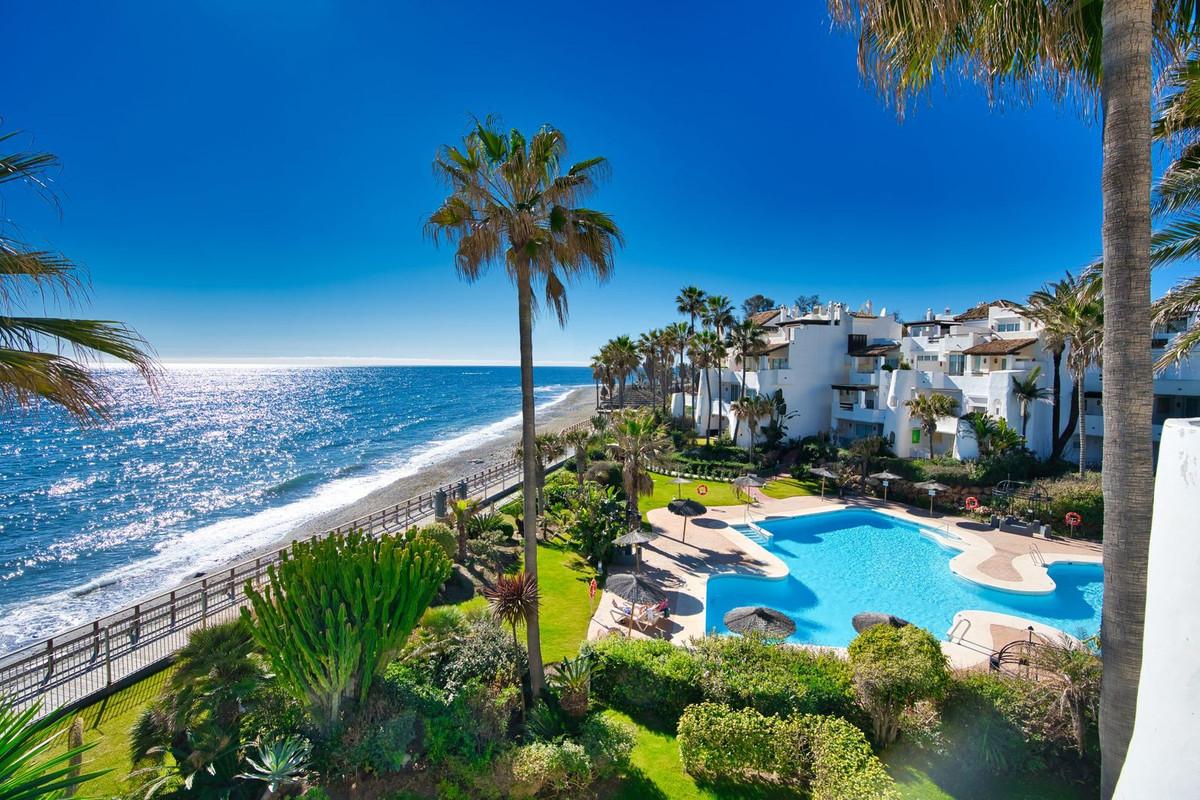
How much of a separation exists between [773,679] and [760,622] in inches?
151

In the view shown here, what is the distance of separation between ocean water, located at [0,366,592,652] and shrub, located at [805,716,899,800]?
10606mm

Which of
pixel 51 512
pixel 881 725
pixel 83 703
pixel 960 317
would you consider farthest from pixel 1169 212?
pixel 51 512

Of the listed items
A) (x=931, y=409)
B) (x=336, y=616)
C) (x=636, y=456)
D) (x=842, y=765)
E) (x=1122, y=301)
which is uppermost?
(x=1122, y=301)

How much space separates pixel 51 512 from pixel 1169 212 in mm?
58914

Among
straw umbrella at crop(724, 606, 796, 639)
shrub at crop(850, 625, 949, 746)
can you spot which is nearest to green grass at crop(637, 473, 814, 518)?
straw umbrella at crop(724, 606, 796, 639)

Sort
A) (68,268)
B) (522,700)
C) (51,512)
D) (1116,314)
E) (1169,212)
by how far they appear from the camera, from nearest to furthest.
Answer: (68,268) < (1116,314) < (1169,212) < (522,700) < (51,512)

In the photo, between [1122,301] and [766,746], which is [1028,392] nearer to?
[1122,301]

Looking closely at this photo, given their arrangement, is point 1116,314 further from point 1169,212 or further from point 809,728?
point 809,728

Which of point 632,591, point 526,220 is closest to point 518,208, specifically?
point 526,220

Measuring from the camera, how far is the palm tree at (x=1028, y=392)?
A: 29.4m

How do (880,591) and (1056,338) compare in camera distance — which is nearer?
(880,591)

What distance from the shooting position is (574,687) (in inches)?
458

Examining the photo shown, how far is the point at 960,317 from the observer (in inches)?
1864

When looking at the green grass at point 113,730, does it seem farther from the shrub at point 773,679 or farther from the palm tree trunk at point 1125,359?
the palm tree trunk at point 1125,359
